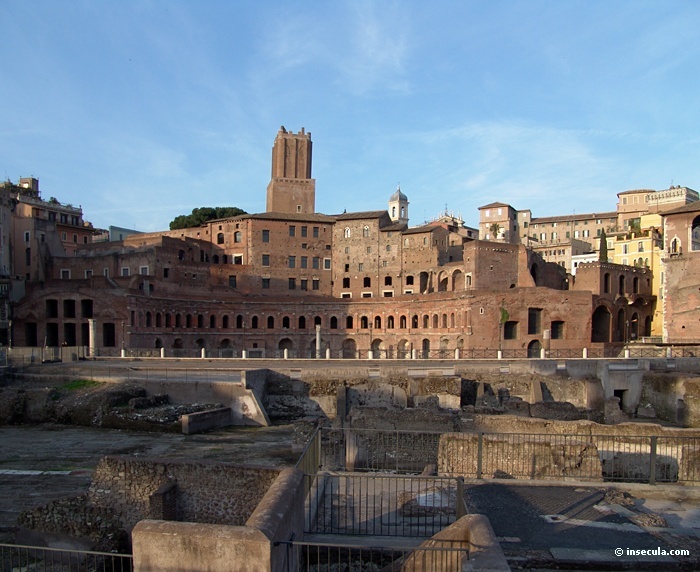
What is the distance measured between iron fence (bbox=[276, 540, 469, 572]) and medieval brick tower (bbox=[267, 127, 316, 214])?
6938 cm

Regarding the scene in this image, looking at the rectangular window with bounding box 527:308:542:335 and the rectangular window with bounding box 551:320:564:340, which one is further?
the rectangular window with bounding box 527:308:542:335

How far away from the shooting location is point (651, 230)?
62.5 metres

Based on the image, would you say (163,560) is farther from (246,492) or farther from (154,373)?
(154,373)

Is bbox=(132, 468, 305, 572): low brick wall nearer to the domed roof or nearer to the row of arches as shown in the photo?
the row of arches

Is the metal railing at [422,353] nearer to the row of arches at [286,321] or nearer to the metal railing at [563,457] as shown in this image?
the row of arches at [286,321]

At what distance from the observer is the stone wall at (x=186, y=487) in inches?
416

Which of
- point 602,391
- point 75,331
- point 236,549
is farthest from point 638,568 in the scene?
point 75,331

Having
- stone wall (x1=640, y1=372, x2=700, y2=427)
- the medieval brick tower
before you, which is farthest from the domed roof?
stone wall (x1=640, y1=372, x2=700, y2=427)

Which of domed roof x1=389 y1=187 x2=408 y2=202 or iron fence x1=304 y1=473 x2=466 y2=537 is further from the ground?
domed roof x1=389 y1=187 x2=408 y2=202

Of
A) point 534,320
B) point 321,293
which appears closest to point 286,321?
point 321,293

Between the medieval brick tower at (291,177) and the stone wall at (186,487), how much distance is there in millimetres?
66319

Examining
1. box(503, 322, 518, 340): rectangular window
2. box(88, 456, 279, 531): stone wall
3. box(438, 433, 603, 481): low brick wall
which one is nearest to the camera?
box(88, 456, 279, 531): stone wall

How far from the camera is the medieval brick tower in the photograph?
77250 millimetres

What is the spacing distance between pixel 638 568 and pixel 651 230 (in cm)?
6202
